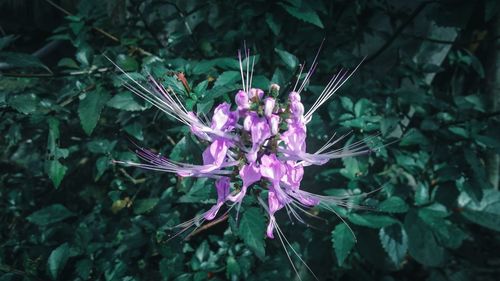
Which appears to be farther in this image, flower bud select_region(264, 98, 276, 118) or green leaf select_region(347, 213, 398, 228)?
green leaf select_region(347, 213, 398, 228)

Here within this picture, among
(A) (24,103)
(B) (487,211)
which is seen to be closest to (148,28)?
(A) (24,103)

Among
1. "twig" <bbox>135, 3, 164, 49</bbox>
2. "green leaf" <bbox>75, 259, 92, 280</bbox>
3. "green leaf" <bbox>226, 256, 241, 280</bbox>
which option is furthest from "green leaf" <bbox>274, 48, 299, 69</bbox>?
"green leaf" <bbox>75, 259, 92, 280</bbox>

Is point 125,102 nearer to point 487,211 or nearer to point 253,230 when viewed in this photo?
point 253,230

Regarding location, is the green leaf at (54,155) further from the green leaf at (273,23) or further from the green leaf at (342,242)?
the green leaf at (342,242)

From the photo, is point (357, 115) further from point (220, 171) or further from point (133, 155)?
point (133, 155)

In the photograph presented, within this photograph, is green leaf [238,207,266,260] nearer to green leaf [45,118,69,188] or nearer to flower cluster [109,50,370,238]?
flower cluster [109,50,370,238]

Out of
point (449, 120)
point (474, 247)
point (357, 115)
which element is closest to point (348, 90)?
point (357, 115)

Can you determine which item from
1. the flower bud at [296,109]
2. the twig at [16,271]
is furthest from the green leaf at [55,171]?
the flower bud at [296,109]
